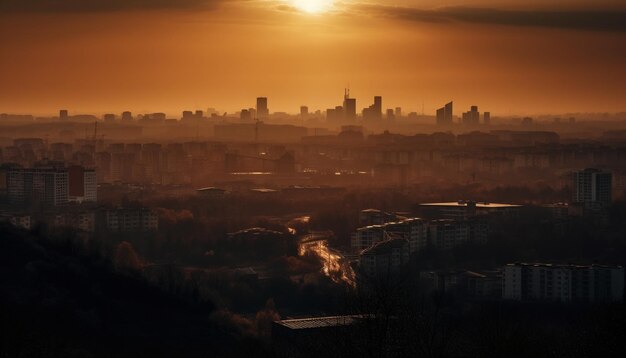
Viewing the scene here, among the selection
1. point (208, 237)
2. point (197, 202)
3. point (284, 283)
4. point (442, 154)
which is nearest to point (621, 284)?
point (284, 283)

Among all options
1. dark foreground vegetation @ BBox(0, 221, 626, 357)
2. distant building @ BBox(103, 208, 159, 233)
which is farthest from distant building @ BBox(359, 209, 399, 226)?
dark foreground vegetation @ BBox(0, 221, 626, 357)

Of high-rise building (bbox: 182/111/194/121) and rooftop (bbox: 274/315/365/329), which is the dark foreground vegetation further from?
high-rise building (bbox: 182/111/194/121)

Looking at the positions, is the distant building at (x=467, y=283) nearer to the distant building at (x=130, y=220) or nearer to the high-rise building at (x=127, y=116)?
the distant building at (x=130, y=220)

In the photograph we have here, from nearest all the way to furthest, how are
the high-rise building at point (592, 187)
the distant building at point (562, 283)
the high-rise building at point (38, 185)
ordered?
the distant building at point (562, 283)
the high-rise building at point (592, 187)
the high-rise building at point (38, 185)

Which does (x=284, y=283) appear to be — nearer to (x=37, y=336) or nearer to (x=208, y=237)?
(x=208, y=237)

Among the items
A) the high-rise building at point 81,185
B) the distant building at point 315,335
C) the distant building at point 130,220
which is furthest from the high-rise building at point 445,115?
the distant building at point 315,335

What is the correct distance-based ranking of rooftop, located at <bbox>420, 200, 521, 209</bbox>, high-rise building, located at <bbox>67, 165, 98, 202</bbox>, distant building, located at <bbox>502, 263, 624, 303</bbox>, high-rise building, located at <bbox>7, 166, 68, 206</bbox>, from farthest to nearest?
high-rise building, located at <bbox>67, 165, 98, 202</bbox> → high-rise building, located at <bbox>7, 166, 68, 206</bbox> → rooftop, located at <bbox>420, 200, 521, 209</bbox> → distant building, located at <bbox>502, 263, 624, 303</bbox>

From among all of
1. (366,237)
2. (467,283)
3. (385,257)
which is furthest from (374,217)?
(467,283)
